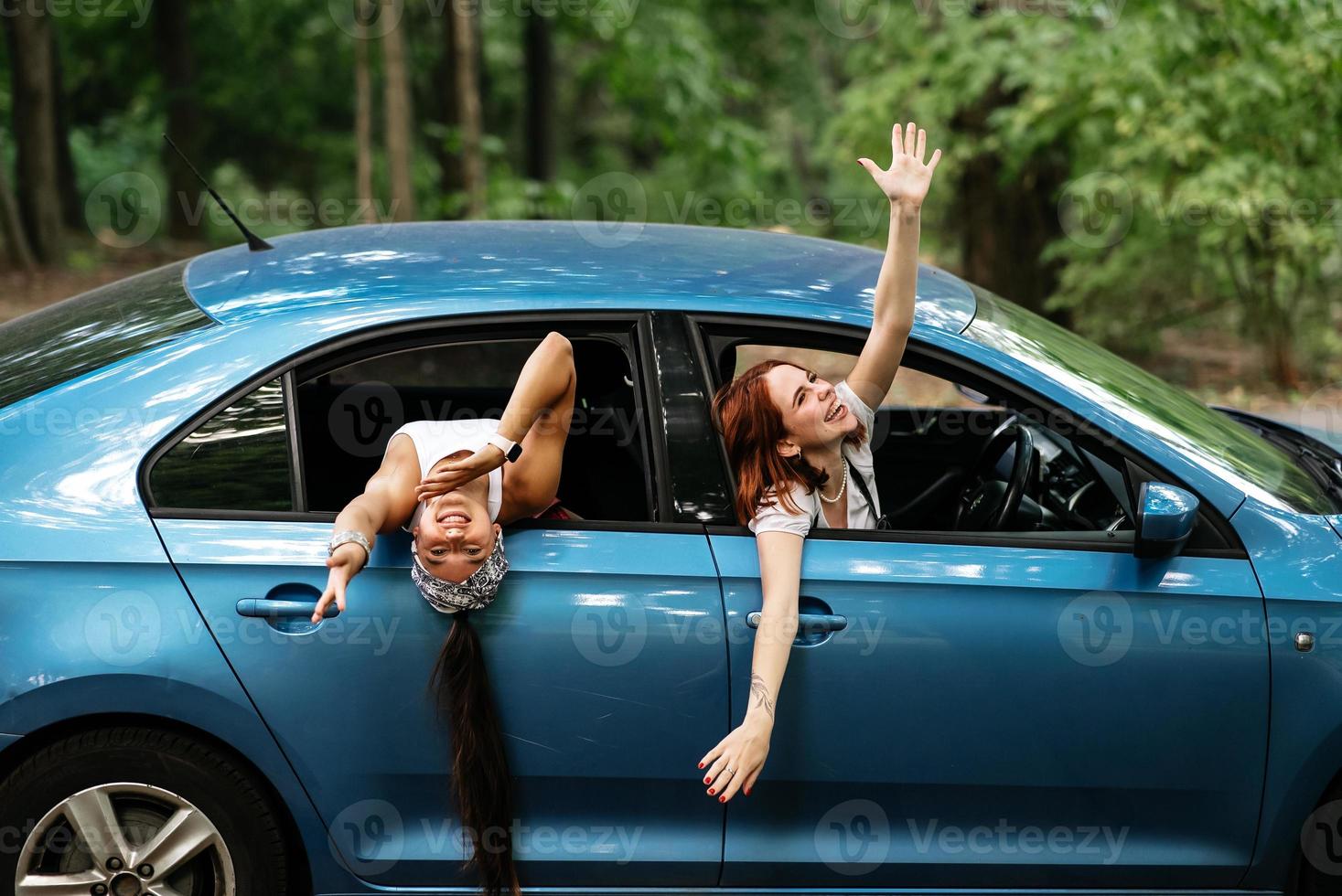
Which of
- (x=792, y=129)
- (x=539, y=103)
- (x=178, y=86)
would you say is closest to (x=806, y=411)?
(x=178, y=86)

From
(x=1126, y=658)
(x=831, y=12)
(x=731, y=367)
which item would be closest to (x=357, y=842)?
(x=731, y=367)

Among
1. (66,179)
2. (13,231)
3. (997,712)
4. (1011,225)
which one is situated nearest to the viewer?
(997,712)

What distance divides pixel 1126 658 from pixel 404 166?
1038 centimetres

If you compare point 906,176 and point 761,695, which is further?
point 906,176

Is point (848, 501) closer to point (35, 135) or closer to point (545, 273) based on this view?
point (545, 273)

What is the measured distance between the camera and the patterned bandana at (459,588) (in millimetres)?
2619

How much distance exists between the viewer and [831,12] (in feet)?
54.7

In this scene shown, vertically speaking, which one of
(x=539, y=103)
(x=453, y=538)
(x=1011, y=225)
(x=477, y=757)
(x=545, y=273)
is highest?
(x=539, y=103)

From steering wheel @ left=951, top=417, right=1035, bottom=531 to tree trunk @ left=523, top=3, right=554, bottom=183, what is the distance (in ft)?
56.1

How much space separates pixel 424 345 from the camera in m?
2.79

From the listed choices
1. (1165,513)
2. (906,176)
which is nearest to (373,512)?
(906,176)

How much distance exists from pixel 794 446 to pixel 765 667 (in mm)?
506

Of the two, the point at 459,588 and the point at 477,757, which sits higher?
the point at 459,588

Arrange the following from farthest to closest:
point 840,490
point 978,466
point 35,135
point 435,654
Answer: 1. point 35,135
2. point 978,466
3. point 840,490
4. point 435,654
